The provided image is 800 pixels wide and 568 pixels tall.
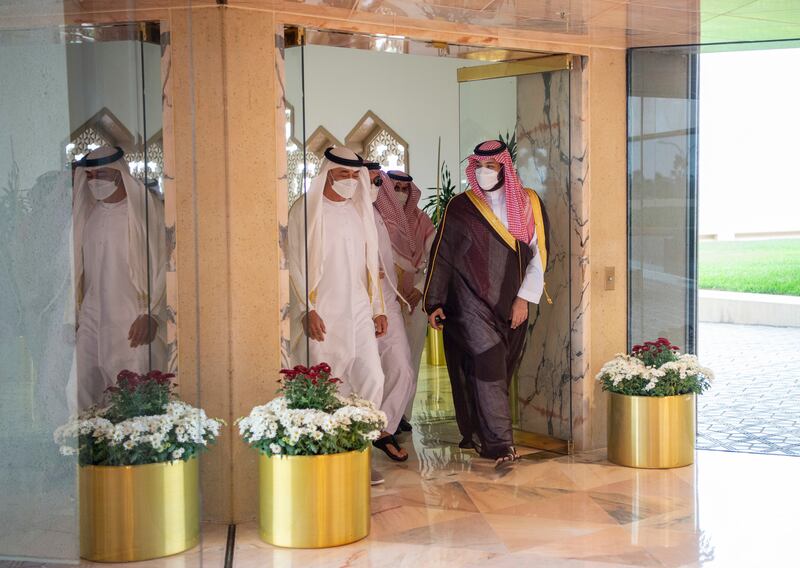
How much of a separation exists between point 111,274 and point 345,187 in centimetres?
301

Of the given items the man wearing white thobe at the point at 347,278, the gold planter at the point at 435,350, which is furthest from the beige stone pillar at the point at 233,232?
the gold planter at the point at 435,350

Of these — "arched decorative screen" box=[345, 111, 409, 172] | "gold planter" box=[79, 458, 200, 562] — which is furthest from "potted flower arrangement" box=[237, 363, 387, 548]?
"arched decorative screen" box=[345, 111, 409, 172]

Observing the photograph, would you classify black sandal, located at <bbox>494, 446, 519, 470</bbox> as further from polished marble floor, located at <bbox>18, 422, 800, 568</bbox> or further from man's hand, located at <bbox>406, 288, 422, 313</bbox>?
man's hand, located at <bbox>406, 288, 422, 313</bbox>

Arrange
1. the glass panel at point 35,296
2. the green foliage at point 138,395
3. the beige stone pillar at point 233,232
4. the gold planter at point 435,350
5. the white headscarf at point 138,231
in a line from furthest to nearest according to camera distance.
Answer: the gold planter at point 435,350, the beige stone pillar at point 233,232, the green foliage at point 138,395, the white headscarf at point 138,231, the glass panel at point 35,296

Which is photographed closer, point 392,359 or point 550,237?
point 392,359

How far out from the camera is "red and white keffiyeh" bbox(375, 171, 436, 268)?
5875mm

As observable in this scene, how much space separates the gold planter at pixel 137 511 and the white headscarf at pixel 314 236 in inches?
55.2

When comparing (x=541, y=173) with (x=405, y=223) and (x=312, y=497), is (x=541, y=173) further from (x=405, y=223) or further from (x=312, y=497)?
(x=312, y=497)

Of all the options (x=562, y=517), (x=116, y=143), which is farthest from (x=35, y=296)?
(x=562, y=517)

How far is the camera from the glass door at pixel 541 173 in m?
5.57

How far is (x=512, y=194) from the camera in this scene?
5352 millimetres

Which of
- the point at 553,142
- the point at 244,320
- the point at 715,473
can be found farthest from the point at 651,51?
the point at 244,320

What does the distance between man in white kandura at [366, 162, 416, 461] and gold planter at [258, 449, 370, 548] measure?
156 centimetres

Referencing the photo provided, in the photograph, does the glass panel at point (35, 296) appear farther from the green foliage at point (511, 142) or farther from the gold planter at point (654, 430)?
the green foliage at point (511, 142)
